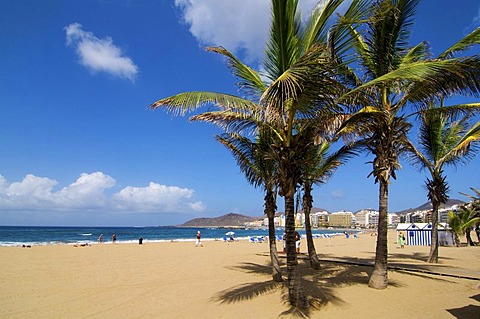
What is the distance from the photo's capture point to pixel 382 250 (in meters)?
8.33

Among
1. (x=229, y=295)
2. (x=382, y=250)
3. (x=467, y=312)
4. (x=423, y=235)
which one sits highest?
(x=382, y=250)

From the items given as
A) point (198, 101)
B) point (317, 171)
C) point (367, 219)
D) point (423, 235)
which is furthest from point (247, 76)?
point (367, 219)

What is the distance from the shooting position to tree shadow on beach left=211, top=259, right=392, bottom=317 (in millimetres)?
7289

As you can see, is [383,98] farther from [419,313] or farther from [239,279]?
[239,279]

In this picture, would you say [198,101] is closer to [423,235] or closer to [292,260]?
[292,260]

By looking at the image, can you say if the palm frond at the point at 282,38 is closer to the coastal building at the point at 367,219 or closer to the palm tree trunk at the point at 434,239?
the palm tree trunk at the point at 434,239

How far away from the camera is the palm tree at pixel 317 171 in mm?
12180

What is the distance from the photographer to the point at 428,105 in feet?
28.3

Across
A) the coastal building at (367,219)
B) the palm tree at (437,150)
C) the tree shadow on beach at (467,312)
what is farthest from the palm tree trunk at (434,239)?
the coastal building at (367,219)

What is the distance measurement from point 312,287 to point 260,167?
146 inches

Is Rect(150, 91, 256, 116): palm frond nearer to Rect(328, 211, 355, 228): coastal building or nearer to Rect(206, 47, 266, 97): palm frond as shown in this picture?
Rect(206, 47, 266, 97): palm frond

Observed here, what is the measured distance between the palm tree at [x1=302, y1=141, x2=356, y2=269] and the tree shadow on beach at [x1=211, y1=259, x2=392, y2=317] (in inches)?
33.1

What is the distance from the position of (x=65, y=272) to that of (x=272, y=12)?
40.3 ft

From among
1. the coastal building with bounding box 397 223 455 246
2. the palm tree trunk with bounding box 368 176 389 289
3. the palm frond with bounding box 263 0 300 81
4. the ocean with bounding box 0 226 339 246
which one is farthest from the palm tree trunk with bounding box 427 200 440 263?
the ocean with bounding box 0 226 339 246
